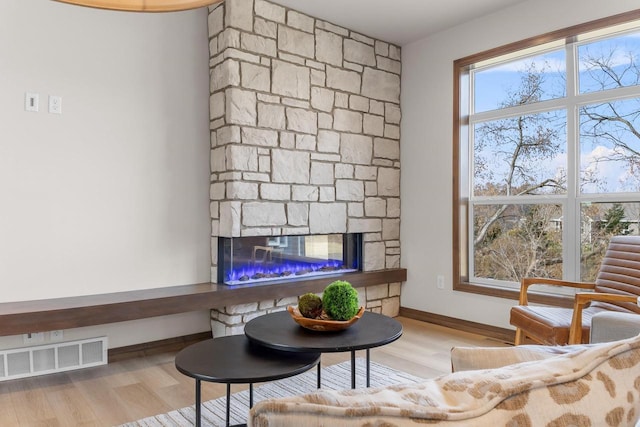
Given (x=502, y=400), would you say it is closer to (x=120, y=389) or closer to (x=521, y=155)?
(x=120, y=389)

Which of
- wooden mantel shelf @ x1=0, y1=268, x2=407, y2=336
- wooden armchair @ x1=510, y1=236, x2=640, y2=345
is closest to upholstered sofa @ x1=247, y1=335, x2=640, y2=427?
wooden armchair @ x1=510, y1=236, x2=640, y2=345

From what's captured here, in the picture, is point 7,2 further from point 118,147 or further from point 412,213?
point 412,213

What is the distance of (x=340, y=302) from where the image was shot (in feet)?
6.52

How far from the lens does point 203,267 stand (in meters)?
3.60

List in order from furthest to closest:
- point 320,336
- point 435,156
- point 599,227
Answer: point 435,156, point 599,227, point 320,336

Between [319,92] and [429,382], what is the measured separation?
3.57 m

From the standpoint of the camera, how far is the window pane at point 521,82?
11.5 ft

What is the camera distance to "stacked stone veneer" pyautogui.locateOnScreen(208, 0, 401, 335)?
3.41 metres

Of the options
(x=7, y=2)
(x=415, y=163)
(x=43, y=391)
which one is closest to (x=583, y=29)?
(x=415, y=163)

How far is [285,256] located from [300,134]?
104 cm

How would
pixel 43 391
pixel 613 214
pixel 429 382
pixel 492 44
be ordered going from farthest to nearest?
pixel 492 44, pixel 613 214, pixel 43 391, pixel 429 382

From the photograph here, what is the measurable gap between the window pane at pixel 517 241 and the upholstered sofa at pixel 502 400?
3.22 m

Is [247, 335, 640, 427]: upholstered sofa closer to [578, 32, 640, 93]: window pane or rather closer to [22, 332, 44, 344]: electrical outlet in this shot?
[22, 332, 44, 344]: electrical outlet

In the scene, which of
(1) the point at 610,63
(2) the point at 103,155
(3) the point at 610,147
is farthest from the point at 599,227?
(2) the point at 103,155
